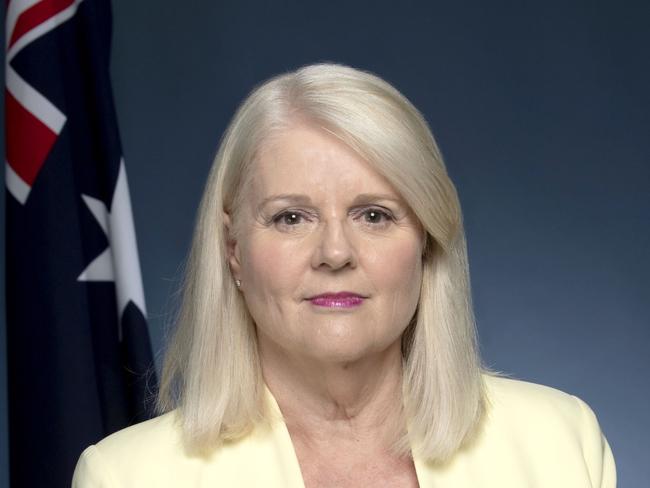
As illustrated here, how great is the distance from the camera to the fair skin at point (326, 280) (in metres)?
2.15

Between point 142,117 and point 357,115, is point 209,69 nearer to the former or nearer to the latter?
point 142,117

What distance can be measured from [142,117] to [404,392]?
1529 mm

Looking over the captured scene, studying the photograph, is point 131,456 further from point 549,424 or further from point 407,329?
point 549,424

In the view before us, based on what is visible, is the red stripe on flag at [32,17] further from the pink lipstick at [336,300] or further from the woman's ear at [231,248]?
the pink lipstick at [336,300]

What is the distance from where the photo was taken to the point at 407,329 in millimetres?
2420

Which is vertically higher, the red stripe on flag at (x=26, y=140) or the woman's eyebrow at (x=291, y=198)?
the red stripe on flag at (x=26, y=140)

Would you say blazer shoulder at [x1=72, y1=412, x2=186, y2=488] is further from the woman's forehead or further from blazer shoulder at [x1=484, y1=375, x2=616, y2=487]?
blazer shoulder at [x1=484, y1=375, x2=616, y2=487]

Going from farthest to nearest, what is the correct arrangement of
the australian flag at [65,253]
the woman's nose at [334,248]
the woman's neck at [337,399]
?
the australian flag at [65,253]
the woman's neck at [337,399]
the woman's nose at [334,248]

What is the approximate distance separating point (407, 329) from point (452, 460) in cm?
26

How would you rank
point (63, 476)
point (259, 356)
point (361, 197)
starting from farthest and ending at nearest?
point (63, 476), point (259, 356), point (361, 197)

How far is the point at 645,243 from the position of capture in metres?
3.80

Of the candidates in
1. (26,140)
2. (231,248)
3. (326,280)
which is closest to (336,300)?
(326,280)

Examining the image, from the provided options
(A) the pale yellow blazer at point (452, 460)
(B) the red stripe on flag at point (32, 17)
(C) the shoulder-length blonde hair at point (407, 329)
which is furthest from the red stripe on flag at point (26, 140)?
(A) the pale yellow blazer at point (452, 460)

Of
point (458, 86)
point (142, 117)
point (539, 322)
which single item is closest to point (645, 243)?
point (539, 322)
